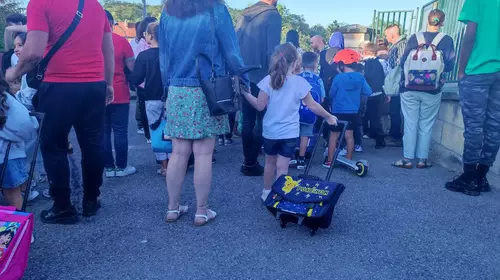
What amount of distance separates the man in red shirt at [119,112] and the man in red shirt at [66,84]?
112cm

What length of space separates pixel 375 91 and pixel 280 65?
346 centimetres

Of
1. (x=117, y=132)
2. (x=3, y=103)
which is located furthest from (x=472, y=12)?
(x=3, y=103)

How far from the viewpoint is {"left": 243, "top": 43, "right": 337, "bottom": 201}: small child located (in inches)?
139

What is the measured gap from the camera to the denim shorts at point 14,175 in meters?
3.10

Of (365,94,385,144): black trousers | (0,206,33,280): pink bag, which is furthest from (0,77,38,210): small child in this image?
(365,94,385,144): black trousers

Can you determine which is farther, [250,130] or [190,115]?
[250,130]

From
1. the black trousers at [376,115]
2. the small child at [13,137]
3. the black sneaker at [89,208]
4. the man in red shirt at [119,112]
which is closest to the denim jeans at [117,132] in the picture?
the man in red shirt at [119,112]

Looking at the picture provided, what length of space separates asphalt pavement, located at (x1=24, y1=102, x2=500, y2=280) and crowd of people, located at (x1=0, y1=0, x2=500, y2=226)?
0.82ft

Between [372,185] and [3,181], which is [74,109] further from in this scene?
[372,185]

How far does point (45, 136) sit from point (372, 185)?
335 centimetres

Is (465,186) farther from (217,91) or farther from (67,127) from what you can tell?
(67,127)

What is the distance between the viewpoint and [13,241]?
219 cm

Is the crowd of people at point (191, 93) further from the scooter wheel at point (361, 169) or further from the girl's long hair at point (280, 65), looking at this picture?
the scooter wheel at point (361, 169)

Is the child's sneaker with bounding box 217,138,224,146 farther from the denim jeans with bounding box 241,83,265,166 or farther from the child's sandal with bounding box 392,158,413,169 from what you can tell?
the child's sandal with bounding box 392,158,413,169
